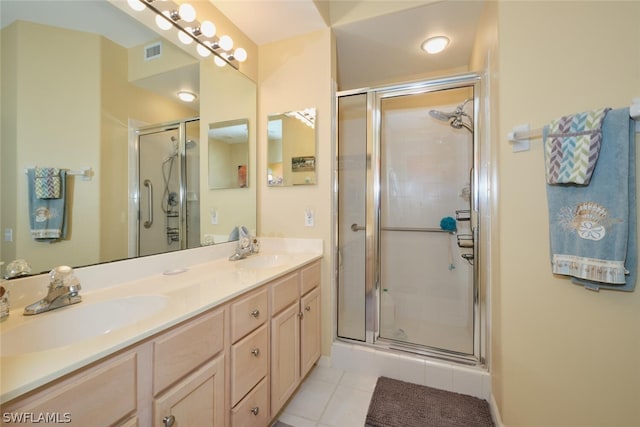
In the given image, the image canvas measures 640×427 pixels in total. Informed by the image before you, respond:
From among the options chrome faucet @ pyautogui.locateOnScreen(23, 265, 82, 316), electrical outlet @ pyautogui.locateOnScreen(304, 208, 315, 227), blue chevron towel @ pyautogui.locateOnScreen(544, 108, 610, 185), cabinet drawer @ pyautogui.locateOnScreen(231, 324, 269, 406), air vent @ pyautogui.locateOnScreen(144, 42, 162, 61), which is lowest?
cabinet drawer @ pyautogui.locateOnScreen(231, 324, 269, 406)

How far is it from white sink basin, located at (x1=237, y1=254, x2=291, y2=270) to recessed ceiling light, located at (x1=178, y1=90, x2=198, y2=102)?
3.50 ft

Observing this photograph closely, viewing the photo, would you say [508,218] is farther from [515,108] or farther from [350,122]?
[350,122]

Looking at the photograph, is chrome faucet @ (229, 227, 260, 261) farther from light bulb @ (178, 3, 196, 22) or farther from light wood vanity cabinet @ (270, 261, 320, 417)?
light bulb @ (178, 3, 196, 22)

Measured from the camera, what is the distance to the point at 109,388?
0.61m

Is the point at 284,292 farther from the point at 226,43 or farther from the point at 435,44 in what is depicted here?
the point at 435,44

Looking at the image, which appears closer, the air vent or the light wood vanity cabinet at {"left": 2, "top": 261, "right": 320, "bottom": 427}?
the light wood vanity cabinet at {"left": 2, "top": 261, "right": 320, "bottom": 427}

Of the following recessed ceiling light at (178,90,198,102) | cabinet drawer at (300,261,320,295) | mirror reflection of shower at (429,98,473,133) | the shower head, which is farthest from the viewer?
the shower head

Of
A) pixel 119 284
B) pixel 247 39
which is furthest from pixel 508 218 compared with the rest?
pixel 247 39

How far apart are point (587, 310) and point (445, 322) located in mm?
1295

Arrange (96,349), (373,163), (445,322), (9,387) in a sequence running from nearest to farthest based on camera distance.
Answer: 1. (9,387)
2. (96,349)
3. (373,163)
4. (445,322)

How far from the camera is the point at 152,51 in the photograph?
1.29 metres

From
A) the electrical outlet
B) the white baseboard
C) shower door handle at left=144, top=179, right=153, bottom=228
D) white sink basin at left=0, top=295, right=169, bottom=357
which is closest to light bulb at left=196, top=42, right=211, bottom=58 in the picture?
shower door handle at left=144, top=179, right=153, bottom=228

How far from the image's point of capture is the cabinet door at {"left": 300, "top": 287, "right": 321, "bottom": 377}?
60.4 inches

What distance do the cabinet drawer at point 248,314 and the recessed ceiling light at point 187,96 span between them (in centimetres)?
122
